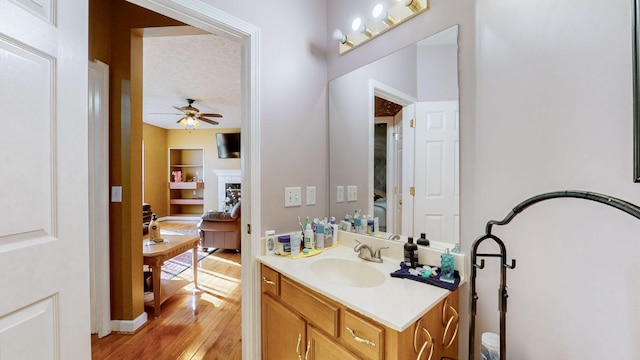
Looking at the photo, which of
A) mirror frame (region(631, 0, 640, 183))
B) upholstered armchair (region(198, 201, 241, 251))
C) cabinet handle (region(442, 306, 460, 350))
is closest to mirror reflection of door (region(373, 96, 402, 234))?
cabinet handle (region(442, 306, 460, 350))

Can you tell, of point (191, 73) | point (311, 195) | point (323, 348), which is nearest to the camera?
point (323, 348)

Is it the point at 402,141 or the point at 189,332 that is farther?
the point at 189,332

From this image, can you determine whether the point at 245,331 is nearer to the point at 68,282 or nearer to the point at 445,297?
the point at 68,282

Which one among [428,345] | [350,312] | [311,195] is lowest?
[428,345]

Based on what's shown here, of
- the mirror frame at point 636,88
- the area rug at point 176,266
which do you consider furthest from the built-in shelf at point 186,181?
the mirror frame at point 636,88

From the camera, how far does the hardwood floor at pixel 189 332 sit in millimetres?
1785

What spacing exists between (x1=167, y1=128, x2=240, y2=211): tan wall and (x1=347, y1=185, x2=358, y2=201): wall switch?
6390 millimetres

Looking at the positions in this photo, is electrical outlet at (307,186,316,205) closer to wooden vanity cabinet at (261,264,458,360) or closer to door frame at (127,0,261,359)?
door frame at (127,0,261,359)

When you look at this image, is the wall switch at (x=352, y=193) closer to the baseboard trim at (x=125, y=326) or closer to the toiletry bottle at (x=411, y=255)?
the toiletry bottle at (x=411, y=255)

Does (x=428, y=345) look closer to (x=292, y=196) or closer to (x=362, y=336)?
(x=362, y=336)

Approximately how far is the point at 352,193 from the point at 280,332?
0.92 meters

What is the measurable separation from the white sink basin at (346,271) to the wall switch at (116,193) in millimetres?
1726

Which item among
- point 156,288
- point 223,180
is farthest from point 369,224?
point 223,180

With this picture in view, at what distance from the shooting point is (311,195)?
67.8 inches
